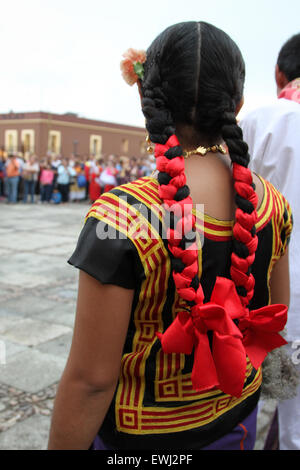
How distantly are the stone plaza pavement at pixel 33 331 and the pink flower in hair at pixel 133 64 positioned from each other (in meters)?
1.92

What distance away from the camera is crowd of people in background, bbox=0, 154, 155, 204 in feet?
45.9

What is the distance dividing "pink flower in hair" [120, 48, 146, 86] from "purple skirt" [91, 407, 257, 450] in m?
0.99

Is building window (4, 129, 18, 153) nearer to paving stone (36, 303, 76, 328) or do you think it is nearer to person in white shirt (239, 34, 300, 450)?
paving stone (36, 303, 76, 328)

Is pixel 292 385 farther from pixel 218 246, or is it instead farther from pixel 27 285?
pixel 27 285

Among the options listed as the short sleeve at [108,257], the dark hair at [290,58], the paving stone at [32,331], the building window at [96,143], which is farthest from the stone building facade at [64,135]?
the short sleeve at [108,257]

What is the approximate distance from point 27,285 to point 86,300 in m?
4.32

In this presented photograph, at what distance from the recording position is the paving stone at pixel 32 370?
2.86 m

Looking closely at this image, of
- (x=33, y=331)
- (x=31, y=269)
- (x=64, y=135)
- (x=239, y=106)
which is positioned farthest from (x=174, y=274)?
(x=64, y=135)

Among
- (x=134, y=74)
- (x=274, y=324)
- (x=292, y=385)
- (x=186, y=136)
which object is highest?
(x=134, y=74)

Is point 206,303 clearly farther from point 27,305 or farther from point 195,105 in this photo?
point 27,305

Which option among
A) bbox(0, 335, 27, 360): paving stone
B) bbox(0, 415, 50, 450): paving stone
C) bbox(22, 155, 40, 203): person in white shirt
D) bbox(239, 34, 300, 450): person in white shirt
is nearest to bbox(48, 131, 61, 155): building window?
bbox(22, 155, 40, 203): person in white shirt

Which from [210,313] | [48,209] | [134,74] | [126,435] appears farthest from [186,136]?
[48,209]

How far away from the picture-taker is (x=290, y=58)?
82.9 inches

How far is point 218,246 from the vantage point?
1111 mm
